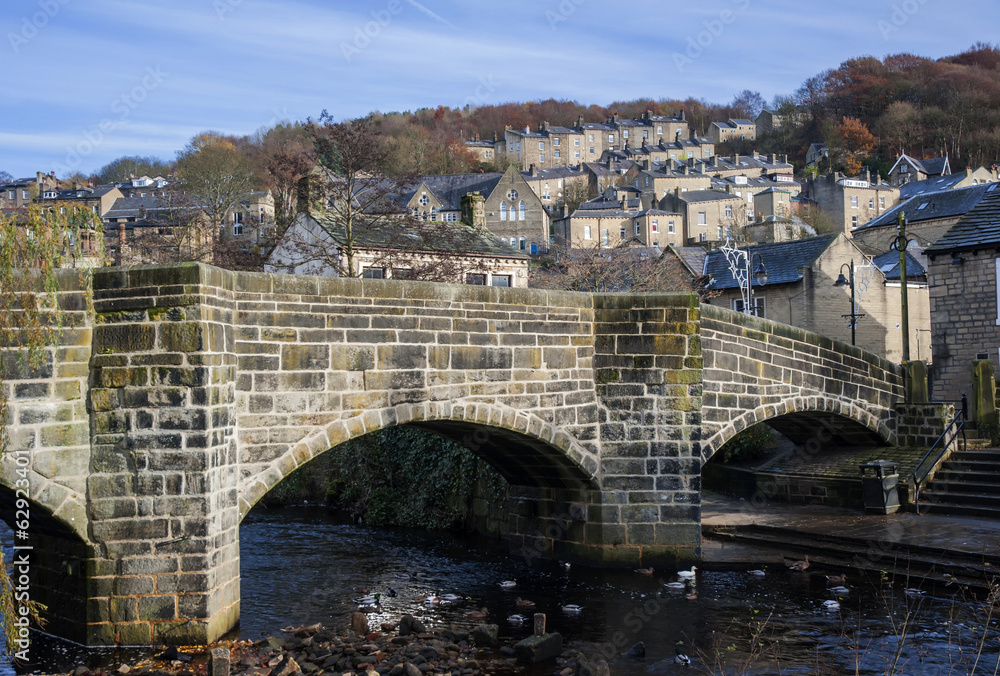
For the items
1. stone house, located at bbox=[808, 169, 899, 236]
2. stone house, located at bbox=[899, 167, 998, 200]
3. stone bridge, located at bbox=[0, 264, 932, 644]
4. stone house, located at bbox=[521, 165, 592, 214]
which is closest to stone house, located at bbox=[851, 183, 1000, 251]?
stone house, located at bbox=[899, 167, 998, 200]

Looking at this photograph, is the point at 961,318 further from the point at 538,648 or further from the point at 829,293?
the point at 538,648

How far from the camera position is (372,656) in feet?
28.1

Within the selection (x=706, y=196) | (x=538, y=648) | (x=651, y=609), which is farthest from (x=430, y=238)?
(x=706, y=196)

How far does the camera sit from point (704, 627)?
9695 millimetres

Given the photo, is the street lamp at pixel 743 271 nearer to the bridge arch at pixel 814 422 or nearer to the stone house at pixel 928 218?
the stone house at pixel 928 218

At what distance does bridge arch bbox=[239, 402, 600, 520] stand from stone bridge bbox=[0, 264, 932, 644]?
32 mm

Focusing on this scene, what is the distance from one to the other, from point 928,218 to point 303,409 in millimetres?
41846

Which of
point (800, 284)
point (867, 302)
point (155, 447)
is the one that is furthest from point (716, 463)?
point (867, 302)

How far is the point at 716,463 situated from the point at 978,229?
859 centimetres

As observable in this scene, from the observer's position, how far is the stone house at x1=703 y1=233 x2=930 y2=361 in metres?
33.4

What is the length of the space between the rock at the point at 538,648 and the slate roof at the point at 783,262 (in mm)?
26028

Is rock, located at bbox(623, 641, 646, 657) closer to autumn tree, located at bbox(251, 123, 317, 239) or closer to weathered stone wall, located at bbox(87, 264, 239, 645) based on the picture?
weathered stone wall, located at bbox(87, 264, 239, 645)

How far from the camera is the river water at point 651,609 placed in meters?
8.47

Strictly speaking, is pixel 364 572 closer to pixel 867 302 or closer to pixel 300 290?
pixel 300 290
